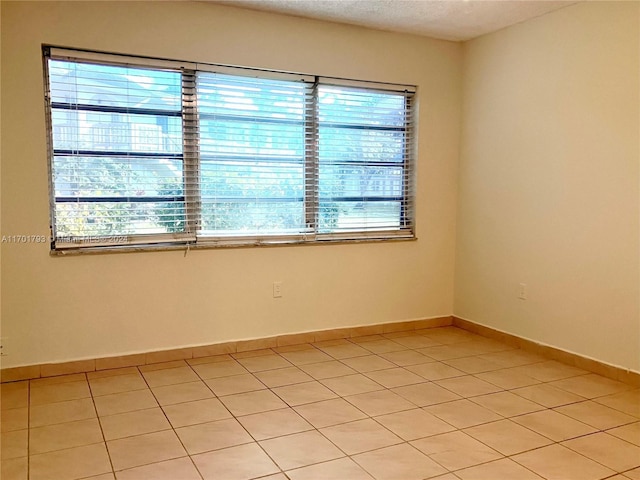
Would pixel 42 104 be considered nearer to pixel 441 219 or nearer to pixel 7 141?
pixel 7 141

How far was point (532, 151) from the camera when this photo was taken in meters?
4.02

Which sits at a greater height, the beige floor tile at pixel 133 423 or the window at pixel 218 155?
the window at pixel 218 155

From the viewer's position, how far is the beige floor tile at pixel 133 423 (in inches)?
105

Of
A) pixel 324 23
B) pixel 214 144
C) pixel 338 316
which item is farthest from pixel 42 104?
pixel 338 316

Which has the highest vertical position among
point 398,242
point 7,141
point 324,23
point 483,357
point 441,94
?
point 324,23

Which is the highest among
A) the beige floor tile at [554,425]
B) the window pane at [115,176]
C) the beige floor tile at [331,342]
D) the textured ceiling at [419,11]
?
the textured ceiling at [419,11]

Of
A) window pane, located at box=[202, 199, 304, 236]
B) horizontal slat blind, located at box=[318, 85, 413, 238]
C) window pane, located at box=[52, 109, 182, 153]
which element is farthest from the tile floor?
window pane, located at box=[52, 109, 182, 153]

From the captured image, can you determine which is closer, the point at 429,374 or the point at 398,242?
the point at 429,374

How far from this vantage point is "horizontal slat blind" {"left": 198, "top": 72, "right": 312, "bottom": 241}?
3.83 metres

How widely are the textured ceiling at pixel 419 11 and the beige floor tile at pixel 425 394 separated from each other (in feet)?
8.25

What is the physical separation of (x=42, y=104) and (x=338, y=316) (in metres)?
2.59

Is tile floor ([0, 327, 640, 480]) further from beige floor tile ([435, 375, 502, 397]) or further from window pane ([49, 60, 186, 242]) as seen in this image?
window pane ([49, 60, 186, 242])

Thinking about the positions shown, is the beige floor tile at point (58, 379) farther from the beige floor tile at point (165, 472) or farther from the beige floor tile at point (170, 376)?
the beige floor tile at point (165, 472)

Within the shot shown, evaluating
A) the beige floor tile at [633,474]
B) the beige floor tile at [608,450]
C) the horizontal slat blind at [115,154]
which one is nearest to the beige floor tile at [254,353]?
the horizontal slat blind at [115,154]
